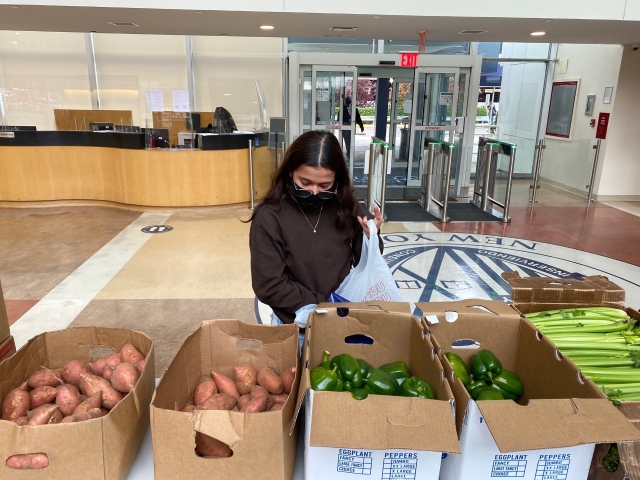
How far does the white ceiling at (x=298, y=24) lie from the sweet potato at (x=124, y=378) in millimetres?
4765

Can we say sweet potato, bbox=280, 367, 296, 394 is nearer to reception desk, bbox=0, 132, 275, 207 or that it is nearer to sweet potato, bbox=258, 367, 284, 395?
sweet potato, bbox=258, 367, 284, 395

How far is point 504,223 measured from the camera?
7.05m

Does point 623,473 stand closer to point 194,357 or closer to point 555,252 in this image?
point 194,357

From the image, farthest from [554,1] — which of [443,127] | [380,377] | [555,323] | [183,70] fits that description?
[183,70]

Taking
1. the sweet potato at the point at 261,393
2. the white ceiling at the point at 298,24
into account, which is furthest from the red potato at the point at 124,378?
the white ceiling at the point at 298,24

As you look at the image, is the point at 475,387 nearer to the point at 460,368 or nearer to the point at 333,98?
the point at 460,368

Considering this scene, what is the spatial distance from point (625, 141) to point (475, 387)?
9000 mm

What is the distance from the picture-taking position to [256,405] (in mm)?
1268

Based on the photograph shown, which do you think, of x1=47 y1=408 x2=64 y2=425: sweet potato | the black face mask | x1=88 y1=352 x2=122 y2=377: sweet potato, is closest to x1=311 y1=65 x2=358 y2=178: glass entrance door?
the black face mask

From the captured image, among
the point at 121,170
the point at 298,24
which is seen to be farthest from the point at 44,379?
the point at 121,170

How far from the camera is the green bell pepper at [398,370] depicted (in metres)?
1.39

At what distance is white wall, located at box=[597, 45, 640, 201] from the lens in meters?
8.13

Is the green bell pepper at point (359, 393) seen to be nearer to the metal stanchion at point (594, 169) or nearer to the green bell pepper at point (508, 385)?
the green bell pepper at point (508, 385)

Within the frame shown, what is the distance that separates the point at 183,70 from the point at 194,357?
35.8ft
